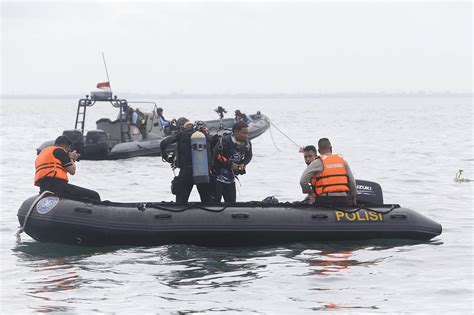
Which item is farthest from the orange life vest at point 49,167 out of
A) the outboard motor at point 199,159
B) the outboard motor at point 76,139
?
the outboard motor at point 76,139

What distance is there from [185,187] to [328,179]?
2.00m

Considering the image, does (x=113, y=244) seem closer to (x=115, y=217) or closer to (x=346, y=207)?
(x=115, y=217)

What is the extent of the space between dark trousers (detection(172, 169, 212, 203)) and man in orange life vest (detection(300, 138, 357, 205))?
1372 millimetres

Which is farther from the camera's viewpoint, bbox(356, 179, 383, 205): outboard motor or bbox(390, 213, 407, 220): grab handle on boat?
bbox(356, 179, 383, 205): outboard motor

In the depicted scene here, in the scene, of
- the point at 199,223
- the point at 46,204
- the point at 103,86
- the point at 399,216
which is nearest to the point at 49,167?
the point at 46,204

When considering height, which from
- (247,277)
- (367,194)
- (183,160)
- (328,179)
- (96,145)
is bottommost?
(247,277)

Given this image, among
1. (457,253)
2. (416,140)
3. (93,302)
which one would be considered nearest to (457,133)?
(416,140)

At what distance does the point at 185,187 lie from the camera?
468 inches

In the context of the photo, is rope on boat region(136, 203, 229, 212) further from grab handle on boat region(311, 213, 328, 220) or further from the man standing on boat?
grab handle on boat region(311, 213, 328, 220)

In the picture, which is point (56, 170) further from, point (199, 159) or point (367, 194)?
point (367, 194)

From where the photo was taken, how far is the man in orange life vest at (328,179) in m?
11.5

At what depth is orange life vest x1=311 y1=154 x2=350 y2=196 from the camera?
1146cm

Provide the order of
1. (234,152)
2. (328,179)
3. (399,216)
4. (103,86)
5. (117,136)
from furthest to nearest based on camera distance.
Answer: (117,136)
(103,86)
(234,152)
(399,216)
(328,179)

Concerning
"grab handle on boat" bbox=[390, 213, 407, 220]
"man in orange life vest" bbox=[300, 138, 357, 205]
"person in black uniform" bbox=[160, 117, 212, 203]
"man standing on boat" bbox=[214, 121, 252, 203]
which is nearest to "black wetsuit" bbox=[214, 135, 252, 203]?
"man standing on boat" bbox=[214, 121, 252, 203]
